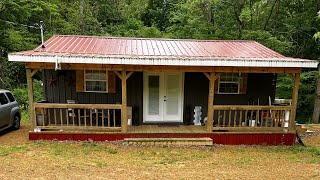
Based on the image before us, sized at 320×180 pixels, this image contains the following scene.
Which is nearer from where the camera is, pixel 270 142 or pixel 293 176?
pixel 293 176

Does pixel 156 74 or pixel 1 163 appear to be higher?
pixel 156 74

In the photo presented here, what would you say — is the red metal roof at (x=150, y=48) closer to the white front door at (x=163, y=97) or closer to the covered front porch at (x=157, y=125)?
the covered front porch at (x=157, y=125)

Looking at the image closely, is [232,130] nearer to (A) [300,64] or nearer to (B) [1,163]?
(A) [300,64]

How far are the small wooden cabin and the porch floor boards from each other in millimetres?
31

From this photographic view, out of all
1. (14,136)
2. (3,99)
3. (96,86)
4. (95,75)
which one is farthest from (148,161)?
(3,99)

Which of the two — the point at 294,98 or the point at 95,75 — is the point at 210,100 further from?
the point at 95,75

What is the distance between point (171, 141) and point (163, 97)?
1910 millimetres

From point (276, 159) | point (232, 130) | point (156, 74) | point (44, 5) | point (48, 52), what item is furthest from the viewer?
point (44, 5)

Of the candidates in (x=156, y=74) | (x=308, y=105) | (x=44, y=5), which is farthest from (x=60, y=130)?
(x=308, y=105)

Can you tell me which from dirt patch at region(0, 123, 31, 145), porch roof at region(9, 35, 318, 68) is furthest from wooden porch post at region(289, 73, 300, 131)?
dirt patch at region(0, 123, 31, 145)

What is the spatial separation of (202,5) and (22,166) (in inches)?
553

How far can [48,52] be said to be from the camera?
798 cm

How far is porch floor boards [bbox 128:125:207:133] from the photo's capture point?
8.62 metres

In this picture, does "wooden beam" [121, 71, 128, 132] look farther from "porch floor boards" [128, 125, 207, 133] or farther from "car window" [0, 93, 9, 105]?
"car window" [0, 93, 9, 105]
